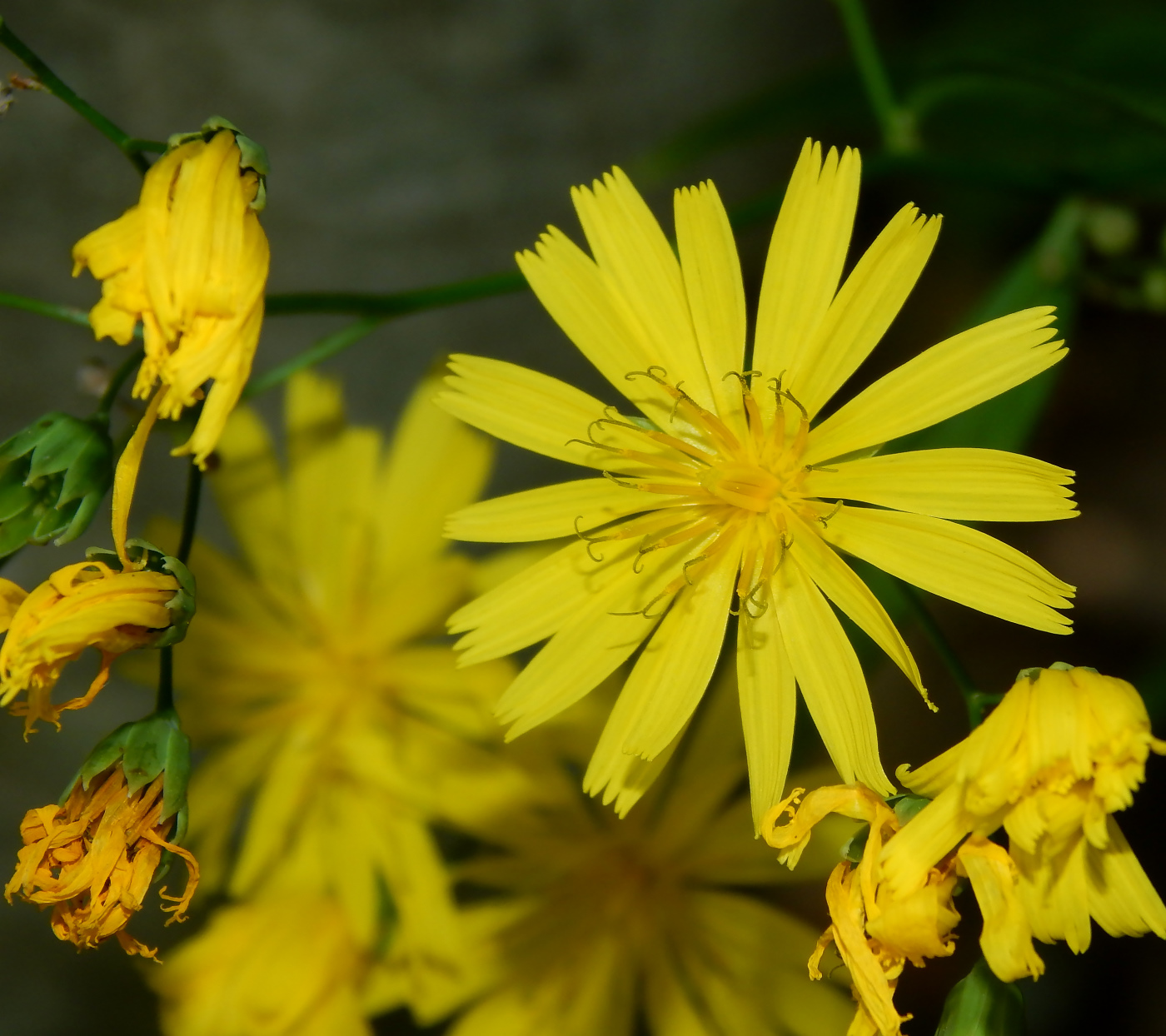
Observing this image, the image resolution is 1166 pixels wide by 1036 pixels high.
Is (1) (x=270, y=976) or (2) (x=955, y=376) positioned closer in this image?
(2) (x=955, y=376)

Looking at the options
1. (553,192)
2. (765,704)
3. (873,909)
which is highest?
(553,192)

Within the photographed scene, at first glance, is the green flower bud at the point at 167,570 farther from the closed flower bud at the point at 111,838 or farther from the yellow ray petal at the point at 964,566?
the yellow ray petal at the point at 964,566

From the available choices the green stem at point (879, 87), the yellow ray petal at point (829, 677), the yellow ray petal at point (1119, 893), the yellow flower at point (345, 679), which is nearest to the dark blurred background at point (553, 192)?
the green stem at point (879, 87)

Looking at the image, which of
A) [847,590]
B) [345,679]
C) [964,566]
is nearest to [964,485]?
[964,566]

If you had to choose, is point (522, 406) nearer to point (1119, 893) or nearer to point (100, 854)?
point (100, 854)

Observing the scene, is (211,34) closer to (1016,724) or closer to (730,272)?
(730,272)

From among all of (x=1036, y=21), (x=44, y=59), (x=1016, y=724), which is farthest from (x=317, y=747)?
(x=1036, y=21)
